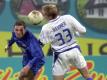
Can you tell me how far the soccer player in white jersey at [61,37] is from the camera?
8055 millimetres

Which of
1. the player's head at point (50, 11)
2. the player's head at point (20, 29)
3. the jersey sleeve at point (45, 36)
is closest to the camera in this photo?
the player's head at point (50, 11)

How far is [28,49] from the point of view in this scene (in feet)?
27.3

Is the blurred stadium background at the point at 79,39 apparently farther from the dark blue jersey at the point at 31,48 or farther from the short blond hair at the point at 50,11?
the short blond hair at the point at 50,11

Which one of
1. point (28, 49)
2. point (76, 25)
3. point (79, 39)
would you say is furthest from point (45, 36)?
point (79, 39)

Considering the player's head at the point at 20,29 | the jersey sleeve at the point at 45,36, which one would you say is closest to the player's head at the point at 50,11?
the jersey sleeve at the point at 45,36

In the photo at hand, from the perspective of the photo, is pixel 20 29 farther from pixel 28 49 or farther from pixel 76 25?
pixel 76 25

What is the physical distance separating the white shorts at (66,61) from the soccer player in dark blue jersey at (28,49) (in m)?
0.27

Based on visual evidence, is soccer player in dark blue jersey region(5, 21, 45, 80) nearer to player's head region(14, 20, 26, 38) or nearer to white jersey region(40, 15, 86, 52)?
player's head region(14, 20, 26, 38)

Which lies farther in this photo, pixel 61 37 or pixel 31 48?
pixel 31 48

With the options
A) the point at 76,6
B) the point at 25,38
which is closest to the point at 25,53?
the point at 25,38

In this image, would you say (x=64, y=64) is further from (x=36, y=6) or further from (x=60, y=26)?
(x=36, y=6)

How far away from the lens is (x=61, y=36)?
26.5 ft

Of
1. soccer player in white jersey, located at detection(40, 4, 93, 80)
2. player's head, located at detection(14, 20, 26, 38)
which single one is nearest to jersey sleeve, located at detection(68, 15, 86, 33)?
soccer player in white jersey, located at detection(40, 4, 93, 80)

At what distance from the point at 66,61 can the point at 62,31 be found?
0.45 m
